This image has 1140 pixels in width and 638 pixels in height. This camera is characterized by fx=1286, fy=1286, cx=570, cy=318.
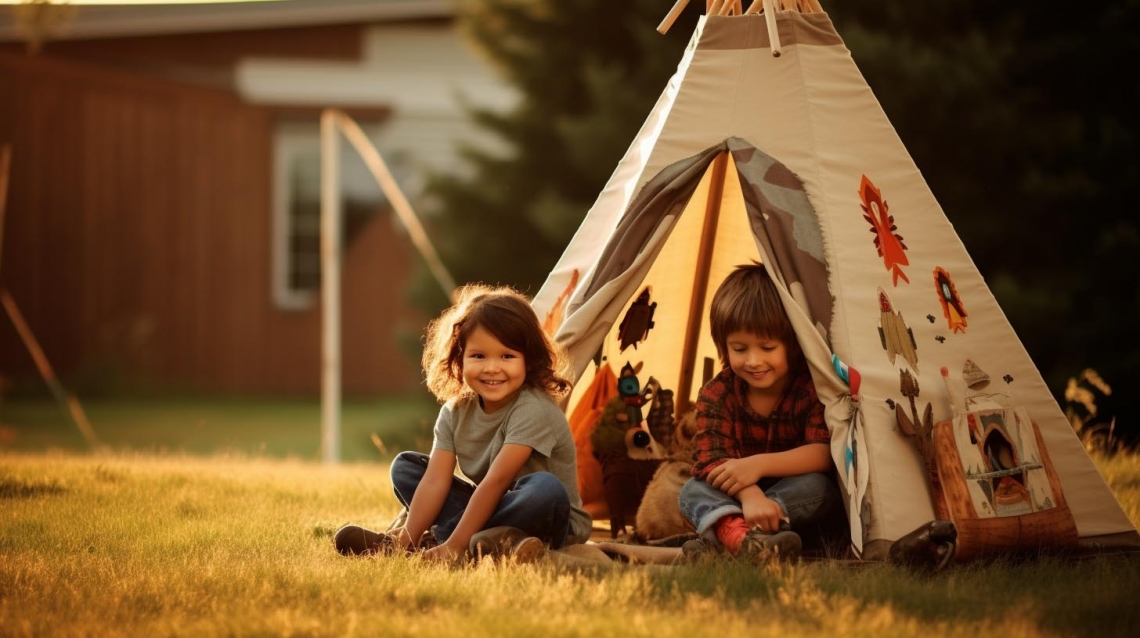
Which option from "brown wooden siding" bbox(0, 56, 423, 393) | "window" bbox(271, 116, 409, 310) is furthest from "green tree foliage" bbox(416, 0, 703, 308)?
"window" bbox(271, 116, 409, 310)

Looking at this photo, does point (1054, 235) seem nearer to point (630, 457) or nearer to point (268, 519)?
point (630, 457)

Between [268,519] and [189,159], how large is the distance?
1022 centimetres

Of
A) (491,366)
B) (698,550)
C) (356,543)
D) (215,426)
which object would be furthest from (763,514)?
(215,426)

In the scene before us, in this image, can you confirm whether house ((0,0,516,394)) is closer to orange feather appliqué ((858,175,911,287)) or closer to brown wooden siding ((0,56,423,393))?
brown wooden siding ((0,56,423,393))

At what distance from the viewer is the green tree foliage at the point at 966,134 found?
8938 millimetres

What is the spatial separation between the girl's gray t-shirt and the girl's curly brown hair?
0.19ft

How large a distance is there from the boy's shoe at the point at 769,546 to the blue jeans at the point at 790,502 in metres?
0.17

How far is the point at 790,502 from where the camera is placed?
404 cm

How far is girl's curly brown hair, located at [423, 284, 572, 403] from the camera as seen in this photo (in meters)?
4.08

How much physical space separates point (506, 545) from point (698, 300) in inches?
78.9

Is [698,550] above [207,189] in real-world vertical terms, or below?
below

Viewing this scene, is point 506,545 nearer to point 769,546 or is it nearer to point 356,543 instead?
point 356,543

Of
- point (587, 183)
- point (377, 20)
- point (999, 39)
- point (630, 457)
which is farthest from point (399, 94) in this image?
point (630, 457)

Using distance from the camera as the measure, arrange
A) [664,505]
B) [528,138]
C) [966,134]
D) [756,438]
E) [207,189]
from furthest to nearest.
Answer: [207,189], [528,138], [966,134], [664,505], [756,438]
